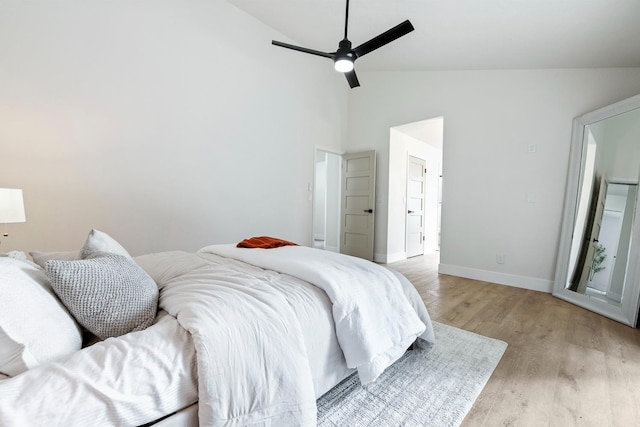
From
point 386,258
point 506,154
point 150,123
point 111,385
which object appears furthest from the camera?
point 386,258

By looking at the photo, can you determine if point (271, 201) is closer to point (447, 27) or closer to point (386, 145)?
point (386, 145)

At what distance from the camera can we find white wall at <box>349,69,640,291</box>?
10.9ft

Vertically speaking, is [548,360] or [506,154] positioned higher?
[506,154]

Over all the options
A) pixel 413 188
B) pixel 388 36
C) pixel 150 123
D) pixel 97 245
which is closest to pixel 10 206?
pixel 97 245

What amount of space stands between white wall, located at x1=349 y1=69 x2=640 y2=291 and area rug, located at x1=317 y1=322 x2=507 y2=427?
203 cm

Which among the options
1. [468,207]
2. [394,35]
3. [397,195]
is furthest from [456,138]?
[394,35]

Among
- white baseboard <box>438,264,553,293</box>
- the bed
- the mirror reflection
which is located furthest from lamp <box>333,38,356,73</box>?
white baseboard <box>438,264,553,293</box>

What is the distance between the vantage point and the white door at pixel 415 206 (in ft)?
17.6

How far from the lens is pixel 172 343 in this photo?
3.03 ft

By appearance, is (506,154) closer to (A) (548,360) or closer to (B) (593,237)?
(B) (593,237)

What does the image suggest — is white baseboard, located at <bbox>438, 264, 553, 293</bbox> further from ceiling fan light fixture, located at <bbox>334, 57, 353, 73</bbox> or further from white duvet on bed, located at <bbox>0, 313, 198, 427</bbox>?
white duvet on bed, located at <bbox>0, 313, 198, 427</bbox>

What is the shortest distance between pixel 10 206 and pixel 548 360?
3650 millimetres

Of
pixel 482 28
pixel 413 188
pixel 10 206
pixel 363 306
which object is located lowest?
pixel 363 306

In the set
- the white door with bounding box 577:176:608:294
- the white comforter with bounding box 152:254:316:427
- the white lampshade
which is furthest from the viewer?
the white door with bounding box 577:176:608:294
